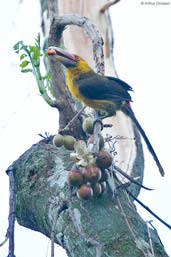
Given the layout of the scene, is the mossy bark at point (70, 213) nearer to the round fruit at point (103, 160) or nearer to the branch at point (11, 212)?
the branch at point (11, 212)

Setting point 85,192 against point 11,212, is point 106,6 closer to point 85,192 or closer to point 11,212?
point 11,212

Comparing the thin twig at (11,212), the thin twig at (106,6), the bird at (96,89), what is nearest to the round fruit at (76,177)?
the thin twig at (11,212)

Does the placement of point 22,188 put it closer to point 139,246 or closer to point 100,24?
point 139,246

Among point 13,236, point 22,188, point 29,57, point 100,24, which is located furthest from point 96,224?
point 100,24

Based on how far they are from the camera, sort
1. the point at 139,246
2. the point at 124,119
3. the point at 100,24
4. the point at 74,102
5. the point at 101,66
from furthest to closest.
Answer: the point at 100,24
the point at 124,119
the point at 74,102
the point at 101,66
the point at 139,246

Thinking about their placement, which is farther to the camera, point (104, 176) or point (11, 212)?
point (11, 212)

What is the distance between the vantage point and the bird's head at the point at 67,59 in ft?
8.69

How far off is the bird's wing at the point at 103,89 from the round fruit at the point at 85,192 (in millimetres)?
832

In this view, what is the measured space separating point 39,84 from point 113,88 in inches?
12.6

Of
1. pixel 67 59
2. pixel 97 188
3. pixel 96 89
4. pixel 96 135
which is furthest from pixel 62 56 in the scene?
pixel 97 188

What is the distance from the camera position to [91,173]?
2.11 meters

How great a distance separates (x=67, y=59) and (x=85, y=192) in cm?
87

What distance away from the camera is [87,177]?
2117mm

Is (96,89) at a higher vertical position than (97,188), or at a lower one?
higher
